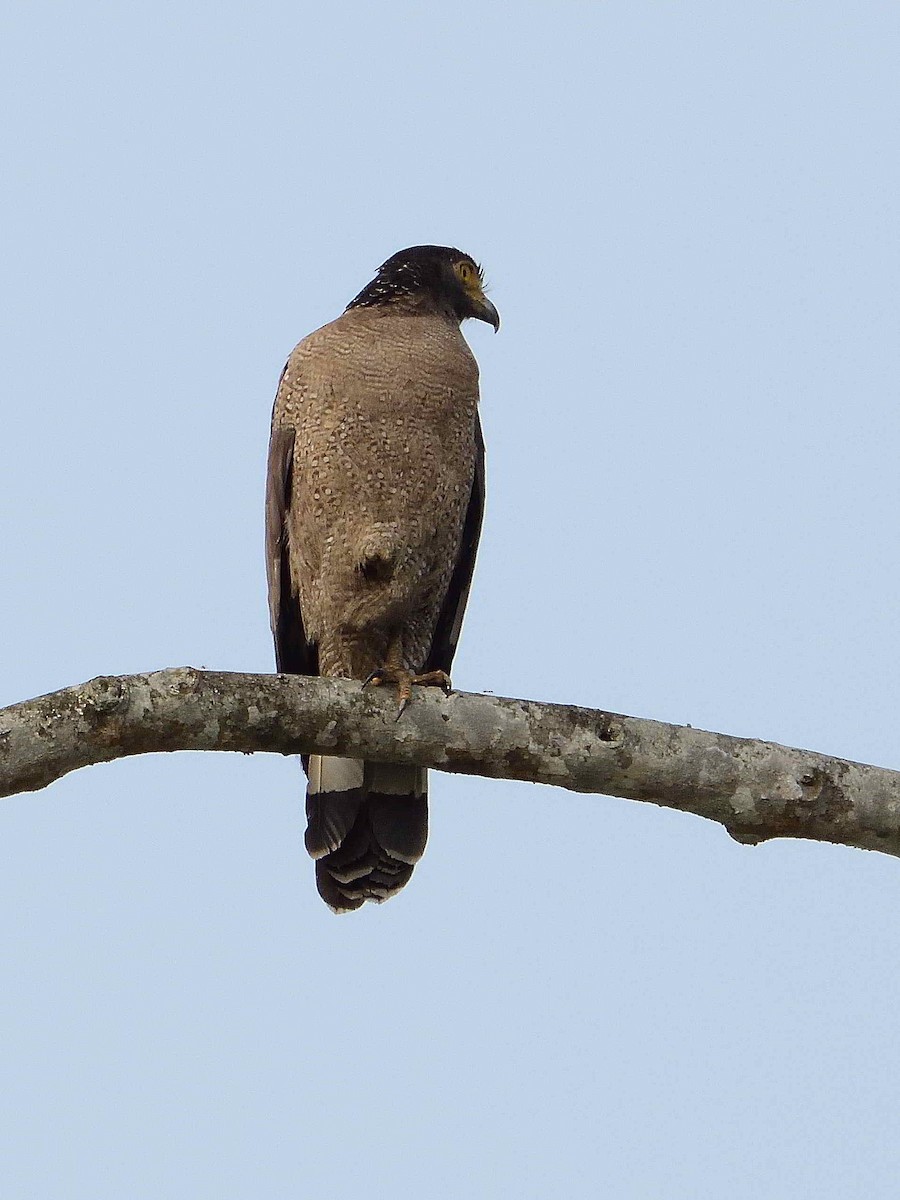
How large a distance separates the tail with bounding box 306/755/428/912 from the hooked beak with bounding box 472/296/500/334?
2.33 m

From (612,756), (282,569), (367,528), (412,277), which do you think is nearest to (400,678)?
(612,756)

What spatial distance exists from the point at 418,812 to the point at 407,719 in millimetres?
1604

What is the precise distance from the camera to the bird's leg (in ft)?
16.0

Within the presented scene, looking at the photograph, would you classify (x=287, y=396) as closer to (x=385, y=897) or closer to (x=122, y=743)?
(x=385, y=897)

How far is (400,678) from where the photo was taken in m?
5.16

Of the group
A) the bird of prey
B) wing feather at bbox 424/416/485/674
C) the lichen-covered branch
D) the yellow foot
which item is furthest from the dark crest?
the lichen-covered branch

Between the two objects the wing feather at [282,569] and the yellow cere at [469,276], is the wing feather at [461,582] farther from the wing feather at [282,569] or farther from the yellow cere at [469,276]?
the yellow cere at [469,276]

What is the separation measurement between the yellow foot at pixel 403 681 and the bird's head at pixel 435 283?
203cm

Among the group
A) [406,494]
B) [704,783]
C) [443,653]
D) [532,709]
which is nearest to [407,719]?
[532,709]

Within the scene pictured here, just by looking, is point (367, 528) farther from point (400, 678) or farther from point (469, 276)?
point (469, 276)

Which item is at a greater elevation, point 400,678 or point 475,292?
point 475,292

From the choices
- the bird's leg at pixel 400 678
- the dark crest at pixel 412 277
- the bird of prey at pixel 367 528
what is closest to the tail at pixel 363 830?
the bird of prey at pixel 367 528

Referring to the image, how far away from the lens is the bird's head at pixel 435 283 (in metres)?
6.94

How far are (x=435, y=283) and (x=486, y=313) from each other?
1.17 ft
